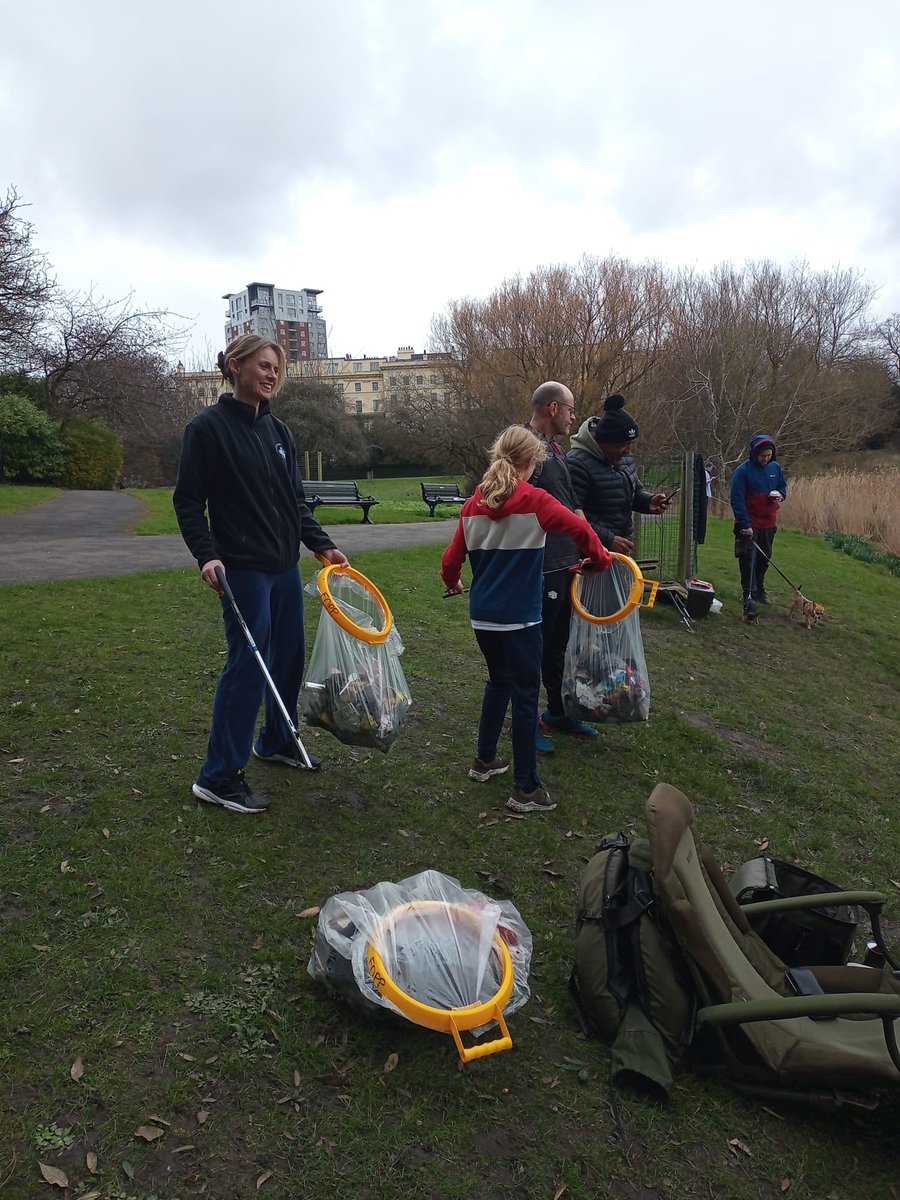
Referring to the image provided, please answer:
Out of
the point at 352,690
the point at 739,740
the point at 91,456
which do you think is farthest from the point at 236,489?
the point at 91,456

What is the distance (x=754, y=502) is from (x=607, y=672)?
18.2 feet

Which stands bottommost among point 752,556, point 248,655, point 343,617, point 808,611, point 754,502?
point 808,611

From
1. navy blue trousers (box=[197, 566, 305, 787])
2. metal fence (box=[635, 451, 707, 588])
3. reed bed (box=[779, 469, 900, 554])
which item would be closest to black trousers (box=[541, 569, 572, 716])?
navy blue trousers (box=[197, 566, 305, 787])

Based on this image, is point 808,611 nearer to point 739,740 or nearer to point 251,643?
point 739,740

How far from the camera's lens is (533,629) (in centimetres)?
392

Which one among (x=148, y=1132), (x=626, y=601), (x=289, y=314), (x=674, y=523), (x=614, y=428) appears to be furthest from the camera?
(x=289, y=314)

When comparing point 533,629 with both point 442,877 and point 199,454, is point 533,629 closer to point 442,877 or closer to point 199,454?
point 442,877

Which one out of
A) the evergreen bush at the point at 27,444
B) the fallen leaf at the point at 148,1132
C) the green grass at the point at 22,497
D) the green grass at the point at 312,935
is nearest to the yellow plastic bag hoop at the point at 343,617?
the green grass at the point at 312,935

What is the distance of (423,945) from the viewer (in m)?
2.44

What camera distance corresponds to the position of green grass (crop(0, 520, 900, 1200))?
2.14 m

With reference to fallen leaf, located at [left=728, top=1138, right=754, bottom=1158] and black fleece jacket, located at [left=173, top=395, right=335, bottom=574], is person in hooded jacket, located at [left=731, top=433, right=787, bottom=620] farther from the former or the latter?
fallen leaf, located at [left=728, top=1138, right=754, bottom=1158]

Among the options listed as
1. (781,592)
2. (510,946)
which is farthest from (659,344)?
(510,946)

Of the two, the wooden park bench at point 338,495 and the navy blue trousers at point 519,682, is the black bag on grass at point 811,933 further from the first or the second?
the wooden park bench at point 338,495

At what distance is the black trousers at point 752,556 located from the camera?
9.27 m
